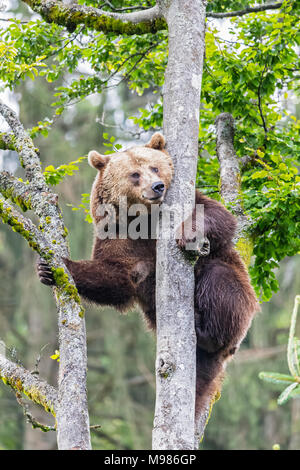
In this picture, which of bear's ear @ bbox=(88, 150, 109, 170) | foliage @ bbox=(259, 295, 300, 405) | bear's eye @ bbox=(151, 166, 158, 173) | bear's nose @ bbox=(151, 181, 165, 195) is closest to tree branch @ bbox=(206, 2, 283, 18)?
bear's ear @ bbox=(88, 150, 109, 170)

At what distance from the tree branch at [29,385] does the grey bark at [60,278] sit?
13 centimetres

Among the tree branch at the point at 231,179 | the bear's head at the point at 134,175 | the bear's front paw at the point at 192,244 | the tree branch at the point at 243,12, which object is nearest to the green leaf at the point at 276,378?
the bear's front paw at the point at 192,244

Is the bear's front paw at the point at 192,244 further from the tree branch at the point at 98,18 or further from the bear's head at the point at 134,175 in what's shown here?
the tree branch at the point at 98,18

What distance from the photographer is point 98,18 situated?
5574 millimetres

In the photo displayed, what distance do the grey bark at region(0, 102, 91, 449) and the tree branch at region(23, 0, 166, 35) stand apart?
51.5 inches

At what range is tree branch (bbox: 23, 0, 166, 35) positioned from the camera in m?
5.46

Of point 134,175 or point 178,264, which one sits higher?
point 134,175

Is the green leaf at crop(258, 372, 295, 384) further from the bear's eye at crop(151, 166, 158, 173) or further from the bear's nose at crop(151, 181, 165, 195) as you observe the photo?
the bear's eye at crop(151, 166, 158, 173)

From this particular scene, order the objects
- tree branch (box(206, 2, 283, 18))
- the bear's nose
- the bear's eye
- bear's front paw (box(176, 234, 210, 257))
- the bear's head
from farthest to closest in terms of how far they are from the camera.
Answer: tree branch (box(206, 2, 283, 18)) < the bear's eye < the bear's head < the bear's nose < bear's front paw (box(176, 234, 210, 257))

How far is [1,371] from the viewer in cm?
395

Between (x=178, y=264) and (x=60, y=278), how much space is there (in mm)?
803

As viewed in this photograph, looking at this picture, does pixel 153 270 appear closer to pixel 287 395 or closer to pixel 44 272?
pixel 44 272
